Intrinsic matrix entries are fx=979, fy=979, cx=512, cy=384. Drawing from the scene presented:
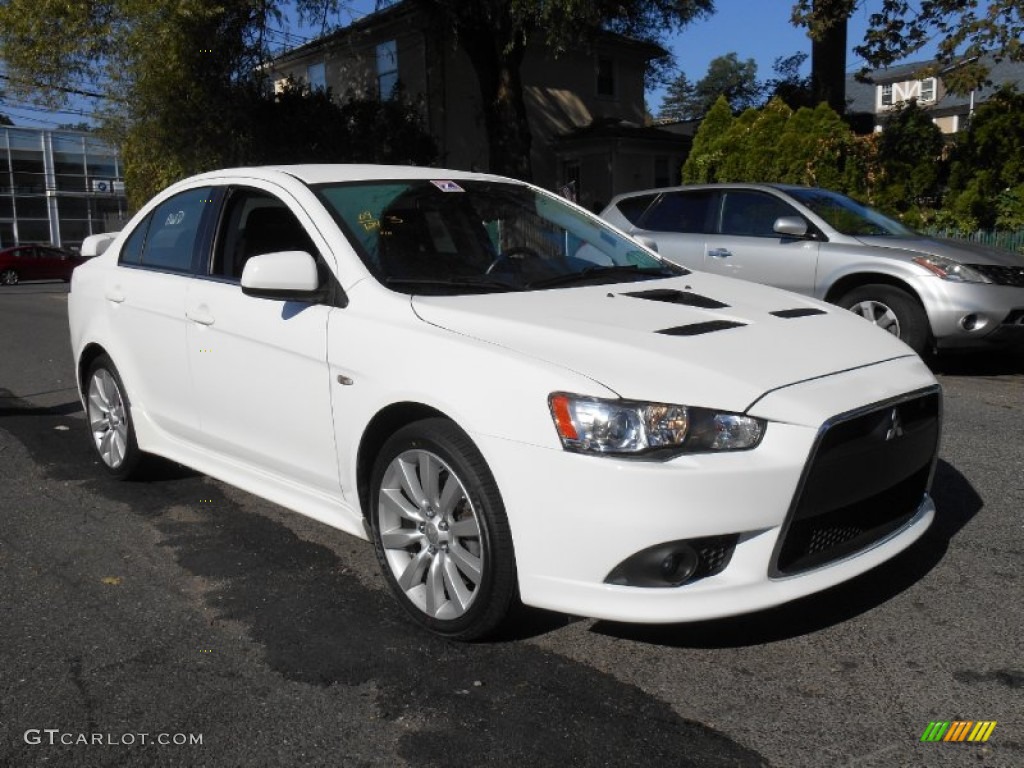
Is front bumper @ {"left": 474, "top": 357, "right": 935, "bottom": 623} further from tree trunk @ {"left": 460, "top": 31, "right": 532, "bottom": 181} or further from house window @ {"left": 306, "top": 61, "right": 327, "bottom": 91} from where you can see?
house window @ {"left": 306, "top": 61, "right": 327, "bottom": 91}

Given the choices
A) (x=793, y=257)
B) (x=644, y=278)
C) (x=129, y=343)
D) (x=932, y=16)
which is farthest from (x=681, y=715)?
(x=932, y=16)

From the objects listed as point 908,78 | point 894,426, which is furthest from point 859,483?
point 908,78

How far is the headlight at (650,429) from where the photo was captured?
2904 mm

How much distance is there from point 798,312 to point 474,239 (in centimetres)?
142

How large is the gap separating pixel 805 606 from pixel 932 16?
1444cm

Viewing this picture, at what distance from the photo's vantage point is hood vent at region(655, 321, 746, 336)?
3.35 meters

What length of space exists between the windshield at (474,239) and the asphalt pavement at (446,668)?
863 millimetres

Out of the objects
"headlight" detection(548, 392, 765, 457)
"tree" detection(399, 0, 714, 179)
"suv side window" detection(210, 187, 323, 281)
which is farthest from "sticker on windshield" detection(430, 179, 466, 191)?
"tree" detection(399, 0, 714, 179)

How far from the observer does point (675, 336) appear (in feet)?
10.9

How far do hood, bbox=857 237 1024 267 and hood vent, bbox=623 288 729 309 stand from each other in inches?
200

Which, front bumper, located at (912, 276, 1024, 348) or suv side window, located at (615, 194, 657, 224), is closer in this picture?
front bumper, located at (912, 276, 1024, 348)

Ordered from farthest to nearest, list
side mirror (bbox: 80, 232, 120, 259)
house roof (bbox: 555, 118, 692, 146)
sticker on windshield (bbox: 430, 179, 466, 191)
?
1. house roof (bbox: 555, 118, 692, 146)
2. side mirror (bbox: 80, 232, 120, 259)
3. sticker on windshield (bbox: 430, 179, 466, 191)

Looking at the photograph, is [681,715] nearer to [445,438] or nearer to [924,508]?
[445,438]

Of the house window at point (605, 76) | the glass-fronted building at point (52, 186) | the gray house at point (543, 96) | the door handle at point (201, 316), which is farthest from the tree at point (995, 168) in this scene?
the glass-fronted building at point (52, 186)
